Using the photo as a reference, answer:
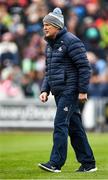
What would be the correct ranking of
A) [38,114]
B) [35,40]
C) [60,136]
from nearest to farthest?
[60,136], [38,114], [35,40]

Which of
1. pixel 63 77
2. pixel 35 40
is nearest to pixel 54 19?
pixel 63 77

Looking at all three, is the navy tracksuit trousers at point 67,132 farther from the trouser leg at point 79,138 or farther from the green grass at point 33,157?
the green grass at point 33,157

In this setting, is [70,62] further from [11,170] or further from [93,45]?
[93,45]

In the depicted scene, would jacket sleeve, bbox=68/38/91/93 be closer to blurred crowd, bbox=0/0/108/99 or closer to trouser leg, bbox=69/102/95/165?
trouser leg, bbox=69/102/95/165

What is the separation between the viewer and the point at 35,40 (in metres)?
25.7

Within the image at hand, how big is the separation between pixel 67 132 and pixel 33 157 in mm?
3273

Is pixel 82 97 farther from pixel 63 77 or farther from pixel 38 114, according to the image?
pixel 38 114

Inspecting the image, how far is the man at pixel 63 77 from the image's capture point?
10.5m

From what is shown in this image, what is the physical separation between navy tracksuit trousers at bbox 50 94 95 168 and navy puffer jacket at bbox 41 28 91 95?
0.55 feet

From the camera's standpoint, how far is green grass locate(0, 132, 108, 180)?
1023 centimetres

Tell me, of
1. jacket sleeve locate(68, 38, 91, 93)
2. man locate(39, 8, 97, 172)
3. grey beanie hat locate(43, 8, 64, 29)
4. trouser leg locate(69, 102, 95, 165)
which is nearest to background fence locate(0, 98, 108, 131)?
trouser leg locate(69, 102, 95, 165)

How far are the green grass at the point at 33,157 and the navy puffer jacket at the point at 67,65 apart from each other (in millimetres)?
1187

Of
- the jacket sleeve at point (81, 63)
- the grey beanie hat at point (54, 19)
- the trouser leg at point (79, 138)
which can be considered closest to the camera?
the jacket sleeve at point (81, 63)

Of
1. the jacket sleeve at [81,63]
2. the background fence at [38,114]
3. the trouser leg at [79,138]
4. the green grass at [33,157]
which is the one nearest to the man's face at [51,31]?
the jacket sleeve at [81,63]
